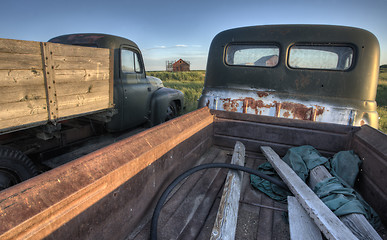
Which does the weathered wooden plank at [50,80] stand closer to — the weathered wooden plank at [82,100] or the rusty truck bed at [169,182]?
the weathered wooden plank at [82,100]

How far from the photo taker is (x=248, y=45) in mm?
3301

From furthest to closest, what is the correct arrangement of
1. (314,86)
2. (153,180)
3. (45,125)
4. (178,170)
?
(314,86), (45,125), (178,170), (153,180)

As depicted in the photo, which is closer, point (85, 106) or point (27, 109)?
point (27, 109)

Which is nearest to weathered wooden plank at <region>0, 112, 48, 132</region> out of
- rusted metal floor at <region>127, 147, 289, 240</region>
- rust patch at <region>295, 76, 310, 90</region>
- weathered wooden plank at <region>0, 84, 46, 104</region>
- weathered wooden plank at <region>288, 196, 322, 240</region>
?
weathered wooden plank at <region>0, 84, 46, 104</region>

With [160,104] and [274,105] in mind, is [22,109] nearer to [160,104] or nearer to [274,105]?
[274,105]

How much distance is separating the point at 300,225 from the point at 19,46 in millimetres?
2916

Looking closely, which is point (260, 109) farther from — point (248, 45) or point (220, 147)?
point (248, 45)

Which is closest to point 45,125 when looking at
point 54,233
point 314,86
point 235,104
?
point 54,233

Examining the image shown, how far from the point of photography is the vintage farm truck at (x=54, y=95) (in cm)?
210

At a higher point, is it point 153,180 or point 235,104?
point 235,104

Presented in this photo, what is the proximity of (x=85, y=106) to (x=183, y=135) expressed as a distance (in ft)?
5.78

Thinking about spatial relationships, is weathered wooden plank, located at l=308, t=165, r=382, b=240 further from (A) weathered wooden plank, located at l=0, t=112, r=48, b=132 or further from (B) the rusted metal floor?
(A) weathered wooden plank, located at l=0, t=112, r=48, b=132

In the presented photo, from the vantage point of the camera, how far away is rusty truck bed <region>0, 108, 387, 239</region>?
91cm

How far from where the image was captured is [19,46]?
81.6 inches
